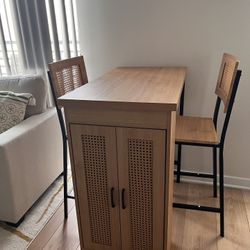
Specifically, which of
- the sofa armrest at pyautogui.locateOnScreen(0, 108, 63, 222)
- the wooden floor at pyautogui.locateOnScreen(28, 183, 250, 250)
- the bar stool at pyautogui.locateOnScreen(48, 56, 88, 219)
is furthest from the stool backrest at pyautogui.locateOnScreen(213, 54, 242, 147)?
the sofa armrest at pyautogui.locateOnScreen(0, 108, 63, 222)

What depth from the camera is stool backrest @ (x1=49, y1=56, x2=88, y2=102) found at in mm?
1537

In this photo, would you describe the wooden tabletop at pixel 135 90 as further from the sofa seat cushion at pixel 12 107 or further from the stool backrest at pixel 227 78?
the sofa seat cushion at pixel 12 107

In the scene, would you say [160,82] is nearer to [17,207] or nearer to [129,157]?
[129,157]

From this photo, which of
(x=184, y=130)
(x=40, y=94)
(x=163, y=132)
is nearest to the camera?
(x=163, y=132)

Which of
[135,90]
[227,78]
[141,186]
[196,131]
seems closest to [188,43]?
[227,78]

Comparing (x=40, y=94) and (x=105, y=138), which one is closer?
(x=105, y=138)

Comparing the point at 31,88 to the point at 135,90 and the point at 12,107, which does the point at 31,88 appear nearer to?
the point at 12,107

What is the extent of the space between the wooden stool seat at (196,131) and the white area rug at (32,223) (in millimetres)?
1092

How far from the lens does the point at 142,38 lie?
1.96 m

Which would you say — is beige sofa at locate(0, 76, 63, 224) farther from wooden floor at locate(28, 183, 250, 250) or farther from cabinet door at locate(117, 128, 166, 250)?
cabinet door at locate(117, 128, 166, 250)

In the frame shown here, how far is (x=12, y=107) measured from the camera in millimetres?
1887

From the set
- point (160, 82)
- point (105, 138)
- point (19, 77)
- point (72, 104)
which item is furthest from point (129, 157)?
point (19, 77)

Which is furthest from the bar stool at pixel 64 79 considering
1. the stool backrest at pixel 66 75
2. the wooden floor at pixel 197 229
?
the wooden floor at pixel 197 229

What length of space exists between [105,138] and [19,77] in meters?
1.28
